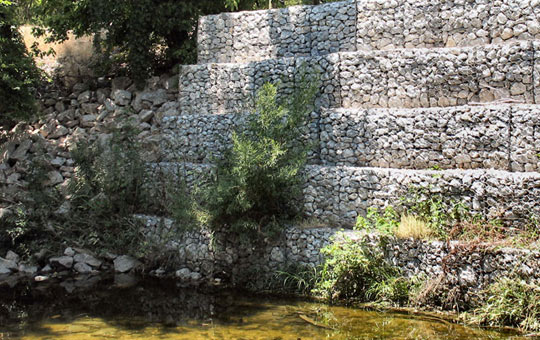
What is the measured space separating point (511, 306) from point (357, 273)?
8.42 ft

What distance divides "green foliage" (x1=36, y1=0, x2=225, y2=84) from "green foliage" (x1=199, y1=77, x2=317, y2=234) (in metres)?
4.79

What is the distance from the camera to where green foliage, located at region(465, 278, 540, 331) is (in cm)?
838

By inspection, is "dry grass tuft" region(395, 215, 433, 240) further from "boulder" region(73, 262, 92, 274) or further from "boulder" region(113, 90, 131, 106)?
"boulder" region(113, 90, 131, 106)

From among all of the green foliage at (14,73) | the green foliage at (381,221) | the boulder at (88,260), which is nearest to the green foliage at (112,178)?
the boulder at (88,260)

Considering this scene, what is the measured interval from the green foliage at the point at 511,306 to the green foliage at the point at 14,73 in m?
11.9

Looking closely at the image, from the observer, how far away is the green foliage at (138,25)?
52.2ft

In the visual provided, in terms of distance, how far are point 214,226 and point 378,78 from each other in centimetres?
449

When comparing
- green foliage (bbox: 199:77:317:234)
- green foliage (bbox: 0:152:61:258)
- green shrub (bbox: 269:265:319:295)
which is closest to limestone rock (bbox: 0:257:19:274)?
green foliage (bbox: 0:152:61:258)

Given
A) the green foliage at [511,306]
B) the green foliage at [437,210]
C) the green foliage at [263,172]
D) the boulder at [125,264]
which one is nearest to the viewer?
the green foliage at [511,306]

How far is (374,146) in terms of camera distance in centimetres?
1175

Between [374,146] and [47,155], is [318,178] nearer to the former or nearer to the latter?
[374,146]

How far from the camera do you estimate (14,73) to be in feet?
50.9

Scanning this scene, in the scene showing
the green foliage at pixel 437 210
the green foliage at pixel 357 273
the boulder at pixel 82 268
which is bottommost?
the boulder at pixel 82 268

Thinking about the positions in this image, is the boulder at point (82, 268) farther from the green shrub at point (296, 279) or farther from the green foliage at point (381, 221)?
the green foliage at point (381, 221)
